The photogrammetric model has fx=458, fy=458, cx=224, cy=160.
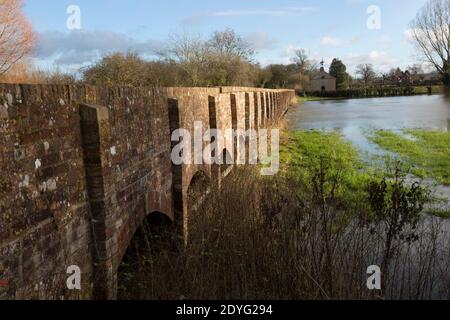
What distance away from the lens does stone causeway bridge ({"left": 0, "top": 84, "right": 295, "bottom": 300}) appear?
9.96ft

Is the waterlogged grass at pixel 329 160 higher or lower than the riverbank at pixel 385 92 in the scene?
lower

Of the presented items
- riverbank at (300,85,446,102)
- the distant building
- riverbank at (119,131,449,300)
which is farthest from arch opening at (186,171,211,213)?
the distant building

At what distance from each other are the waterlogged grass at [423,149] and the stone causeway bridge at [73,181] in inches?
369

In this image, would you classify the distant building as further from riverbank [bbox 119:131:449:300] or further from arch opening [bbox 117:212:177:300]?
riverbank [bbox 119:131:449:300]

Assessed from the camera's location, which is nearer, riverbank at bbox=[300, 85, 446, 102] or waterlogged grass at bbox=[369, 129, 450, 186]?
waterlogged grass at bbox=[369, 129, 450, 186]

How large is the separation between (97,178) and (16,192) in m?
1.15

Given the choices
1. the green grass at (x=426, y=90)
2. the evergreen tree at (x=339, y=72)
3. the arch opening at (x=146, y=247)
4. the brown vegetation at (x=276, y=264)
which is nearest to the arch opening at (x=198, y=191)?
the arch opening at (x=146, y=247)

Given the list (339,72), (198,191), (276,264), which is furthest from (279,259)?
(339,72)

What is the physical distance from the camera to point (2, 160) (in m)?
2.92

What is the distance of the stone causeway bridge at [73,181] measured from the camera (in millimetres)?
3037

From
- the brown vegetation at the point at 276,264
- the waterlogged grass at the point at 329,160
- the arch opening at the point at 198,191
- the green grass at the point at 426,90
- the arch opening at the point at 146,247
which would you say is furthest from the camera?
the green grass at the point at 426,90

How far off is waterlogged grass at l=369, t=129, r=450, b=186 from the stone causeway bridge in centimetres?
937

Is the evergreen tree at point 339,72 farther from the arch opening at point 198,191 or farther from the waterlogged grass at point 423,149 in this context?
the arch opening at point 198,191
